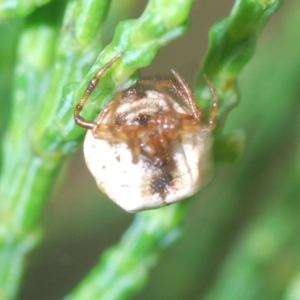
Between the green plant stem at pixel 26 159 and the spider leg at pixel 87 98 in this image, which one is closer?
the spider leg at pixel 87 98

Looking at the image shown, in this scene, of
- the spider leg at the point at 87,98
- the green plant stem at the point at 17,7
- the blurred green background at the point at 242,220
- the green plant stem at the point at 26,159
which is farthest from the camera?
the blurred green background at the point at 242,220

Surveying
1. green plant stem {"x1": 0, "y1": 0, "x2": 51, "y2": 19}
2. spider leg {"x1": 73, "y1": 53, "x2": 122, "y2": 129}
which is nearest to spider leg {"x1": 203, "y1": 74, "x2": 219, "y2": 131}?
spider leg {"x1": 73, "y1": 53, "x2": 122, "y2": 129}

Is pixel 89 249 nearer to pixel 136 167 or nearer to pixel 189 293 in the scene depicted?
pixel 189 293

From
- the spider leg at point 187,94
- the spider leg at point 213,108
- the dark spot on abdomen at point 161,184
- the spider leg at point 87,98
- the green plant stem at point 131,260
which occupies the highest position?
the spider leg at point 87,98

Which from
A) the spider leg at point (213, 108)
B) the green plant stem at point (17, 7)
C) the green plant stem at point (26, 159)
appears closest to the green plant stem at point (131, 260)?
the green plant stem at point (26, 159)

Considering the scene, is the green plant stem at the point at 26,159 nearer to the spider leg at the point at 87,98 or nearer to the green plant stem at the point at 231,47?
the spider leg at the point at 87,98

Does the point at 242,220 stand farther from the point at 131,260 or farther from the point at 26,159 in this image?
the point at 26,159

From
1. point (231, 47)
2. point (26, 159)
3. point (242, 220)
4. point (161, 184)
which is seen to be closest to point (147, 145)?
point (161, 184)
